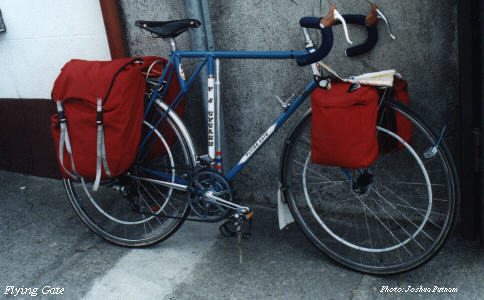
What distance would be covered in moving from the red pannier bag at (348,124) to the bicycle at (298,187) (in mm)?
145

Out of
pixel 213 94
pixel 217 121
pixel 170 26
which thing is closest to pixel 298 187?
pixel 217 121

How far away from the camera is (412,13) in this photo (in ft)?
8.85

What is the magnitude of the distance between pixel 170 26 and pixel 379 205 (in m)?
1.70

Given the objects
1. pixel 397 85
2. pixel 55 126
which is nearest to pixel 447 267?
pixel 397 85

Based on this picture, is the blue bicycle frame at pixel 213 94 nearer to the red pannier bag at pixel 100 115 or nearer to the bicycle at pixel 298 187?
the bicycle at pixel 298 187

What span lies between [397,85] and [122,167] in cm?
166

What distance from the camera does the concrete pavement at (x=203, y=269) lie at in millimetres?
2619

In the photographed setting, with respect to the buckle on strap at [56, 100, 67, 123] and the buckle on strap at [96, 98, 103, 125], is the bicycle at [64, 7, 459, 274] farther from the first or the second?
the buckle on strap at [56, 100, 67, 123]

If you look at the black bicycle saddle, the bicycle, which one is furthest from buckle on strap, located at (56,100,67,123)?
the black bicycle saddle

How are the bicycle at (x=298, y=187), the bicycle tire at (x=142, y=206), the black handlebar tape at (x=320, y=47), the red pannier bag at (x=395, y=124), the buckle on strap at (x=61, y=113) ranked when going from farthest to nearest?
the bicycle tire at (x=142, y=206) < the buckle on strap at (x=61, y=113) < the bicycle at (x=298, y=187) < the red pannier bag at (x=395, y=124) < the black handlebar tape at (x=320, y=47)

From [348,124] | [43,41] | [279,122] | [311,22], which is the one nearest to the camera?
[348,124]

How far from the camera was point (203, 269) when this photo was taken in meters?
2.91

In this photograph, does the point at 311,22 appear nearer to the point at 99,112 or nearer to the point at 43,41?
the point at 99,112

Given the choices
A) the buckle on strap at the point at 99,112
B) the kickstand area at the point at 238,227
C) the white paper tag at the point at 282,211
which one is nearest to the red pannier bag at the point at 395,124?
the white paper tag at the point at 282,211
